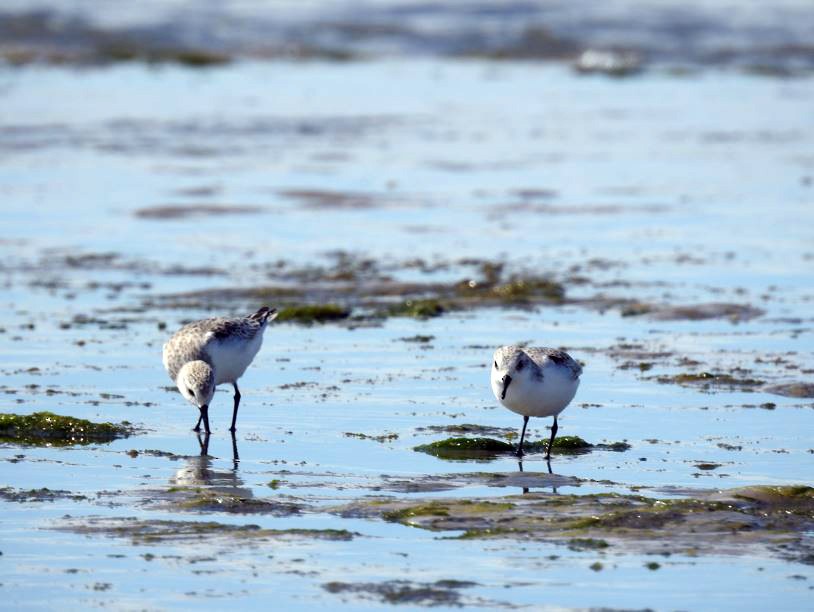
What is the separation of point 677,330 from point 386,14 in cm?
3774

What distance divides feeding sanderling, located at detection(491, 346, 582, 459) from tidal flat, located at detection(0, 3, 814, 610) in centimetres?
32

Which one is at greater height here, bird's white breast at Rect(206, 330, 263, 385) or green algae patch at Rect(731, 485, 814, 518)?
bird's white breast at Rect(206, 330, 263, 385)

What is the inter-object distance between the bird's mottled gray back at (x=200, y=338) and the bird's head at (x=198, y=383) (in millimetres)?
164

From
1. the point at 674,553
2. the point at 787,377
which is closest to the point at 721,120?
the point at 787,377

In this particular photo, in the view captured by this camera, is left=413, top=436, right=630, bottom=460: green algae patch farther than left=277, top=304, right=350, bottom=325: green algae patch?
No

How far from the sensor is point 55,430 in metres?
11.1

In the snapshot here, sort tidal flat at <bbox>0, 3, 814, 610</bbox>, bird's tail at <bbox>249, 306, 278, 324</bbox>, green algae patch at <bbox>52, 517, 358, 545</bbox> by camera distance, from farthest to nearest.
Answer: bird's tail at <bbox>249, 306, 278, 324</bbox>, green algae patch at <bbox>52, 517, 358, 545</bbox>, tidal flat at <bbox>0, 3, 814, 610</bbox>

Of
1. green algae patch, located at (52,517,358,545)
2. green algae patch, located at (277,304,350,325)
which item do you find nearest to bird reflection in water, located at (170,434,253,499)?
green algae patch, located at (52,517,358,545)

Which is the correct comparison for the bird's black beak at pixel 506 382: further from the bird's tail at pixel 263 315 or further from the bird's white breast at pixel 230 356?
the bird's tail at pixel 263 315

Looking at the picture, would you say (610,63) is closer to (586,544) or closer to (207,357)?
(207,357)

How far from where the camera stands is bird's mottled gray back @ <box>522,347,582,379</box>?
10.9 meters

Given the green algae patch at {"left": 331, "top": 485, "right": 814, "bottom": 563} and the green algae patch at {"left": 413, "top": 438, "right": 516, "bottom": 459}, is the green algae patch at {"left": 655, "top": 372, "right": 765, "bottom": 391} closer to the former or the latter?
the green algae patch at {"left": 413, "top": 438, "right": 516, "bottom": 459}

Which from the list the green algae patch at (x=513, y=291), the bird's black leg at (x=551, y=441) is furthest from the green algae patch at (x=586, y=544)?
the green algae patch at (x=513, y=291)

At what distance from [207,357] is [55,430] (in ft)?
3.91
